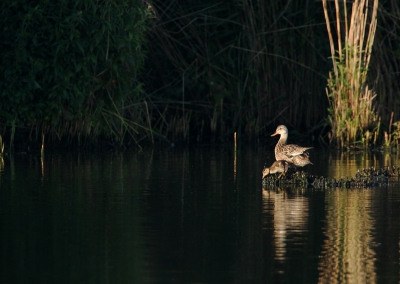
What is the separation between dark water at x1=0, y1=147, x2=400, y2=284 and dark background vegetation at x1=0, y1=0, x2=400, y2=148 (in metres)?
3.07

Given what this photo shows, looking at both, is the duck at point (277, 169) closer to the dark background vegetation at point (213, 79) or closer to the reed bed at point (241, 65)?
the dark background vegetation at point (213, 79)

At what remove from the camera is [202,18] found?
2017 cm

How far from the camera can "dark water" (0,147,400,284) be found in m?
7.97

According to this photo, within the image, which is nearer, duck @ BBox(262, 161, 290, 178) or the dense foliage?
duck @ BBox(262, 161, 290, 178)

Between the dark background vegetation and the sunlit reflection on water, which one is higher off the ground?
the dark background vegetation

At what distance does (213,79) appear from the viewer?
20.5m

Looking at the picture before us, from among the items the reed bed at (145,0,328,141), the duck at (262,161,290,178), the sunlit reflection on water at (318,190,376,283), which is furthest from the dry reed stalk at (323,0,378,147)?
the sunlit reflection on water at (318,190,376,283)

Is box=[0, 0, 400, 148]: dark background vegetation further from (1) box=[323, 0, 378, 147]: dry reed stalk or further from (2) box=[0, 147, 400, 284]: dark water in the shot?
(2) box=[0, 147, 400, 284]: dark water

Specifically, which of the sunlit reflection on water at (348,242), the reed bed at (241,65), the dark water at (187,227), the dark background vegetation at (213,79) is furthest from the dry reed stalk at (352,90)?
the sunlit reflection on water at (348,242)

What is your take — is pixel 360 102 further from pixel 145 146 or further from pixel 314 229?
pixel 314 229

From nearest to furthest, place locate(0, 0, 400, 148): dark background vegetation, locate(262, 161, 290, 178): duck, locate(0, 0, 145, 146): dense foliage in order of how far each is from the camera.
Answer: locate(262, 161, 290, 178): duck
locate(0, 0, 145, 146): dense foliage
locate(0, 0, 400, 148): dark background vegetation

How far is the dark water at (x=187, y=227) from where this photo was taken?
314 inches

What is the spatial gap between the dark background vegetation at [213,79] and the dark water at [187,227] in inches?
121

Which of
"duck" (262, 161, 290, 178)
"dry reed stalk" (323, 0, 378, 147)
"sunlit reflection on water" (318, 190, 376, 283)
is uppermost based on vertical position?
"dry reed stalk" (323, 0, 378, 147)
